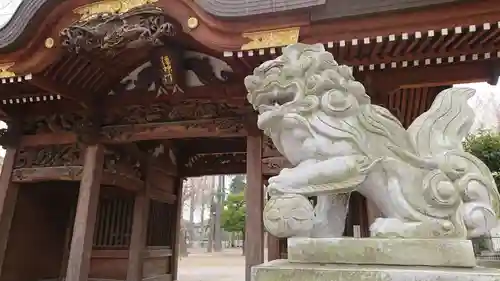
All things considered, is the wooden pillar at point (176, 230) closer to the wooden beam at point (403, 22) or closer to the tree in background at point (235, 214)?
the wooden beam at point (403, 22)

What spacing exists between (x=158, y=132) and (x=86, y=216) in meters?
1.59

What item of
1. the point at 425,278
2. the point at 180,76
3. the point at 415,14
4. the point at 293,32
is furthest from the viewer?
the point at 180,76

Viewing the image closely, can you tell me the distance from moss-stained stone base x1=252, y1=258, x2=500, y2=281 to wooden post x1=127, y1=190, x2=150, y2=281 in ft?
17.3

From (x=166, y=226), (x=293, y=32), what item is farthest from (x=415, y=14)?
(x=166, y=226)

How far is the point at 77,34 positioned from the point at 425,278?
4.54 m

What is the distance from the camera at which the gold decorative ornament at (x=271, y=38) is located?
161 inches

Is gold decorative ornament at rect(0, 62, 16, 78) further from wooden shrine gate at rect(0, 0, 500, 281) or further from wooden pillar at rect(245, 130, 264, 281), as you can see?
wooden pillar at rect(245, 130, 264, 281)

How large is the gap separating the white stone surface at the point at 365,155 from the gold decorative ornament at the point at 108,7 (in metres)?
3.08

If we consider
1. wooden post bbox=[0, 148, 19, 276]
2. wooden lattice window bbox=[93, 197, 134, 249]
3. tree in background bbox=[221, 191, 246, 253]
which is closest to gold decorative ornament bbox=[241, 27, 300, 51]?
wooden lattice window bbox=[93, 197, 134, 249]

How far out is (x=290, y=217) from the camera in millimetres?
1824

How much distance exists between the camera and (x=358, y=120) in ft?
6.60

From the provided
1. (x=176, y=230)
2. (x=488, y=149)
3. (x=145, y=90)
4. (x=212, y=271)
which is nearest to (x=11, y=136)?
(x=145, y=90)

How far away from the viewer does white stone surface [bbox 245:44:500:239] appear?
1808 mm

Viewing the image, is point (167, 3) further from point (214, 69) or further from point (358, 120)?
point (358, 120)
